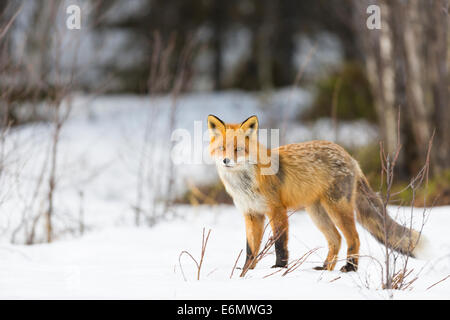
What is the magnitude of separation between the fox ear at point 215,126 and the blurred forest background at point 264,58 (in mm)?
2235

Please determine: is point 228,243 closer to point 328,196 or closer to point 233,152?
point 328,196

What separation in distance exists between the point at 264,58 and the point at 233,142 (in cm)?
1386

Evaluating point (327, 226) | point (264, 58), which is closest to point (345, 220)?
point (327, 226)

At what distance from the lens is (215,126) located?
310 centimetres

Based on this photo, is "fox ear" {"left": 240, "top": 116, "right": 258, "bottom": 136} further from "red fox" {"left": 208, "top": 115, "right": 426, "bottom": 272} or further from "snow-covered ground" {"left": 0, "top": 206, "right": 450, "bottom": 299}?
"snow-covered ground" {"left": 0, "top": 206, "right": 450, "bottom": 299}

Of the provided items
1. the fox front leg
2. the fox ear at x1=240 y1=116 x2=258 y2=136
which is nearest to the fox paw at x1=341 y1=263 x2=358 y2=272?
the fox front leg

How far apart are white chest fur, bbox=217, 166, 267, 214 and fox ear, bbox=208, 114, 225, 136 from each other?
255mm

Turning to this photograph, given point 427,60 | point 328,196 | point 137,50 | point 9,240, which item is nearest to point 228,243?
point 328,196

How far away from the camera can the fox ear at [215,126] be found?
3030mm

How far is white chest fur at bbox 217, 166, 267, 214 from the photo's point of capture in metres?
3.21

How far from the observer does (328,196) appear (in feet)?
11.4

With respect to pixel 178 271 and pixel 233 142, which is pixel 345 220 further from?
pixel 178 271

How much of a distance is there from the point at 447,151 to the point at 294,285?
5.55 metres

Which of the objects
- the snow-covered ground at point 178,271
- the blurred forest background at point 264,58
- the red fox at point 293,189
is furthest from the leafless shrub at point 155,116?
A: the red fox at point 293,189
